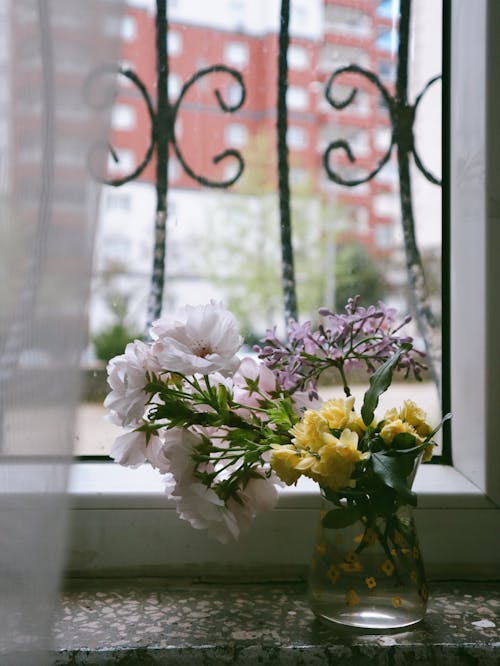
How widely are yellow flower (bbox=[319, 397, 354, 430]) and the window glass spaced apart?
355 mm

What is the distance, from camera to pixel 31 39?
567 millimetres

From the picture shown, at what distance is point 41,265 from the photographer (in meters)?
0.56

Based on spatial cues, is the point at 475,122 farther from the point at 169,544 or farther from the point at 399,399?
the point at 169,544

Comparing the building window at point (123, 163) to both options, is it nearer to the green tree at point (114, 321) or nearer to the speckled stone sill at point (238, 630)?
the green tree at point (114, 321)

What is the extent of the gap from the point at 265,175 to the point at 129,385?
50 cm

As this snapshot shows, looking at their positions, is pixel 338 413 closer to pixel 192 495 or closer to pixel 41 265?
pixel 192 495

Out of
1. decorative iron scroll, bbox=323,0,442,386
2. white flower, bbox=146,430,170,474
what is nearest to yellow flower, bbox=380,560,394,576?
white flower, bbox=146,430,170,474

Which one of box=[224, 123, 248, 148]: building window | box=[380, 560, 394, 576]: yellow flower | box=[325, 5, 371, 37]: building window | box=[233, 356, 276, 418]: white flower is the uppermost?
box=[325, 5, 371, 37]: building window

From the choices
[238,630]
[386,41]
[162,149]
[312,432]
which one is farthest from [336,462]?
[386,41]

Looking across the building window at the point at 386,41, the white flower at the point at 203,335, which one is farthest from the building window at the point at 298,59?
the white flower at the point at 203,335

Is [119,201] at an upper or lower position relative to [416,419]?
upper

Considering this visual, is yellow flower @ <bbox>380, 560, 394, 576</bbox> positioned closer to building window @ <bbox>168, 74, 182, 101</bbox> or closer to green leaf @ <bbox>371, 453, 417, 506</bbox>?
green leaf @ <bbox>371, 453, 417, 506</bbox>

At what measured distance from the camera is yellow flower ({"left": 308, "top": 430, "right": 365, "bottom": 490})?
0.67m

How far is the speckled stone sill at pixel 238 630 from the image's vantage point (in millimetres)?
732
